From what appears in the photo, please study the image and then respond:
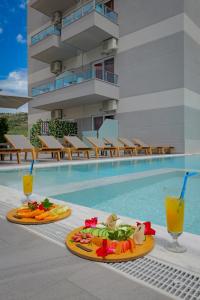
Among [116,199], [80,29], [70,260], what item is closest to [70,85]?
[80,29]

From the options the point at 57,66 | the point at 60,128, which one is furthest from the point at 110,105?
the point at 57,66

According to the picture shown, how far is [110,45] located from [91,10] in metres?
2.16

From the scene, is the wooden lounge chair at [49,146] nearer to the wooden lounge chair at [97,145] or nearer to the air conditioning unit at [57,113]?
the wooden lounge chair at [97,145]

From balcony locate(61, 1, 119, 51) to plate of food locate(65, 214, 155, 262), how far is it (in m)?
13.7

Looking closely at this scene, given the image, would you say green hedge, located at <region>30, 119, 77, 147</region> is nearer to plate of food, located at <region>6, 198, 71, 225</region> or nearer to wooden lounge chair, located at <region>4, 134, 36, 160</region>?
wooden lounge chair, located at <region>4, 134, 36, 160</region>

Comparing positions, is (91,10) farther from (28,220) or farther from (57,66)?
(28,220)

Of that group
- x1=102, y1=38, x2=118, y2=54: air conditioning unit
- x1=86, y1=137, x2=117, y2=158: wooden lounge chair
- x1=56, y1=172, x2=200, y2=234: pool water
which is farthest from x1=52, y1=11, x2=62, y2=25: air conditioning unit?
x1=56, y1=172, x2=200, y2=234: pool water

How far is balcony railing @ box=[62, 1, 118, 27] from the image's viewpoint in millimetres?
13647

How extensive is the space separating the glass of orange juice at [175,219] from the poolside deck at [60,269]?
6 centimetres

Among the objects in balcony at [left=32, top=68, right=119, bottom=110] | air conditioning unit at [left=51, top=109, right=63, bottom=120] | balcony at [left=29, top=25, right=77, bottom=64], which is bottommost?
air conditioning unit at [left=51, top=109, right=63, bottom=120]

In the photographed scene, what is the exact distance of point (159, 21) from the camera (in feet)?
43.9

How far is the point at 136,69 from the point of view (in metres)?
14.3

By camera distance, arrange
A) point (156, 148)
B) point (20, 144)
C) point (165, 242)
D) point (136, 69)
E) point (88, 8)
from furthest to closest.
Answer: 1. point (136, 69)
2. point (88, 8)
3. point (156, 148)
4. point (20, 144)
5. point (165, 242)

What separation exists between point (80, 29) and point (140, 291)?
1494 cm
